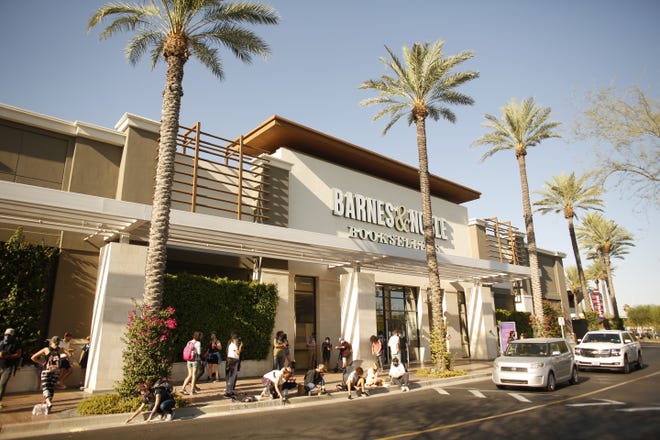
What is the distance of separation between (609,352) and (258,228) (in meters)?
14.8

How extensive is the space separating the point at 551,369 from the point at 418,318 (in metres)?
14.1

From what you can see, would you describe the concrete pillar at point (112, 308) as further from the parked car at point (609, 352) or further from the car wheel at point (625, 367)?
the car wheel at point (625, 367)

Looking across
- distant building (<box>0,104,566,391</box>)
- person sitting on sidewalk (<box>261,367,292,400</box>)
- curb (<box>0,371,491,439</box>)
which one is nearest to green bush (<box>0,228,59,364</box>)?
distant building (<box>0,104,566,391</box>)

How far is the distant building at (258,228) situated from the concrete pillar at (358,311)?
0.07 meters

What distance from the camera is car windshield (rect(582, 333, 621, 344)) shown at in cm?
1789

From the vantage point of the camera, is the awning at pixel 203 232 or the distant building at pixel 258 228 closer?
the awning at pixel 203 232

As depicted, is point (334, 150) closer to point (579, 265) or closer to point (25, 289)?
point (25, 289)

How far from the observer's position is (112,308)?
13914 millimetres

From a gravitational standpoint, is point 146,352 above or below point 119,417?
above

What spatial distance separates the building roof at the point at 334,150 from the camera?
2370 cm

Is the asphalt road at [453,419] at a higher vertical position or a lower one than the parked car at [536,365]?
lower

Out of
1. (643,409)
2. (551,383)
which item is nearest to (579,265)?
(551,383)

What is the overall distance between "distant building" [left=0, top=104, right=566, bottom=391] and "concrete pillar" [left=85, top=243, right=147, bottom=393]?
4cm

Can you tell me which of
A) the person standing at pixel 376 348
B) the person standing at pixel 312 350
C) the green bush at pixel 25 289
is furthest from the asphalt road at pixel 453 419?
the person standing at pixel 312 350
